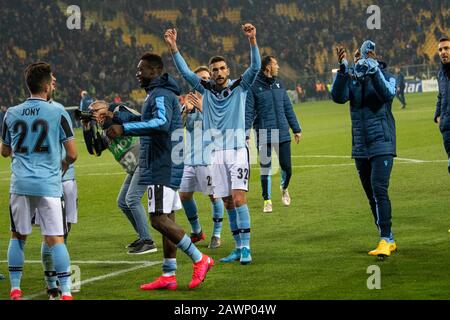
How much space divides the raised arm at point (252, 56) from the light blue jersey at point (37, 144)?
2.75 meters

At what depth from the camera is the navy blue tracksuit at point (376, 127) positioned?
10969mm

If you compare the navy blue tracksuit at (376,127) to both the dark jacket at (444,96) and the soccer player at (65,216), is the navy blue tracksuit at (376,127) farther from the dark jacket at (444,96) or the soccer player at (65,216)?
the soccer player at (65,216)

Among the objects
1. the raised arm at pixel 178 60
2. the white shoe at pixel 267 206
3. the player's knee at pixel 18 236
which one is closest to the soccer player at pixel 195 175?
the raised arm at pixel 178 60

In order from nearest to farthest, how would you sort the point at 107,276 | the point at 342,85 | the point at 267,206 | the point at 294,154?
the point at 107,276 < the point at 342,85 < the point at 267,206 < the point at 294,154

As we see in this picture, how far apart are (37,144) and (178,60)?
274cm

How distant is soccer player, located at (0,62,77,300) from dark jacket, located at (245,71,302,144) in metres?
7.15

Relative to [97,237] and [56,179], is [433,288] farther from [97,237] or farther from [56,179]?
[97,237]

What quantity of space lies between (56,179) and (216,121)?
280 centimetres

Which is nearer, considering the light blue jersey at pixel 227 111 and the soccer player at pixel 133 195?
the light blue jersey at pixel 227 111

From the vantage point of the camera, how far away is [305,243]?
478 inches

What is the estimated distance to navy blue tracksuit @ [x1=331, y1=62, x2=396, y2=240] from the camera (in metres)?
11.0

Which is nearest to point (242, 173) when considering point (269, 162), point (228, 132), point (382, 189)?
point (228, 132)

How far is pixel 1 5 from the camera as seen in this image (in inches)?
1908

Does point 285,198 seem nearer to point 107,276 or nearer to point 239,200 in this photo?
point 239,200
